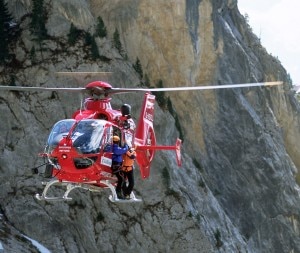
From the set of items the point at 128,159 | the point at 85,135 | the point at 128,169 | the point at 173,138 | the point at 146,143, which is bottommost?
the point at 128,169

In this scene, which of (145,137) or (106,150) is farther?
(145,137)

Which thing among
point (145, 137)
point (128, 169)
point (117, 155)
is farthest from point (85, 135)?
point (145, 137)

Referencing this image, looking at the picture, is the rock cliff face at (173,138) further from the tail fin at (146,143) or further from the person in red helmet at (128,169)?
the person in red helmet at (128,169)

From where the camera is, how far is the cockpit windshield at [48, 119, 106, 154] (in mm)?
17953

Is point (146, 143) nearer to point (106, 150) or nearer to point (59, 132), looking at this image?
point (106, 150)

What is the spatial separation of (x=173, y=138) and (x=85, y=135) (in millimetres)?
23569

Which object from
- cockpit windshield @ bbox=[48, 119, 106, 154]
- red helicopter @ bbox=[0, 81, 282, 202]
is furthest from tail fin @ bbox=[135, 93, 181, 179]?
cockpit windshield @ bbox=[48, 119, 106, 154]

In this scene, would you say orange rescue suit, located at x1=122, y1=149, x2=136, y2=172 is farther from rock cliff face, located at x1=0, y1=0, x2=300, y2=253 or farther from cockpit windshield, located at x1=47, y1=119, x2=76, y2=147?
rock cliff face, located at x1=0, y1=0, x2=300, y2=253

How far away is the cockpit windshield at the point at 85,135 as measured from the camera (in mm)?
17953

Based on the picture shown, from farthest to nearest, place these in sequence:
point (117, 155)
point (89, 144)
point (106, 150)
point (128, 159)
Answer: point (128, 159) → point (117, 155) → point (106, 150) → point (89, 144)

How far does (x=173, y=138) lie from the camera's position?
136 feet

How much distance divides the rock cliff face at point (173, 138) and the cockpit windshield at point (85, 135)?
49.9 feet

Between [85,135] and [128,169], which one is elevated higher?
[85,135]

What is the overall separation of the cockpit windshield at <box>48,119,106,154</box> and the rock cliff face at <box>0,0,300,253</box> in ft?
49.9
